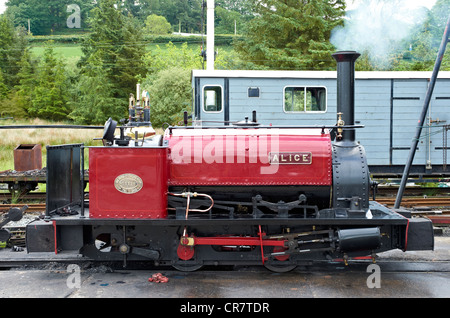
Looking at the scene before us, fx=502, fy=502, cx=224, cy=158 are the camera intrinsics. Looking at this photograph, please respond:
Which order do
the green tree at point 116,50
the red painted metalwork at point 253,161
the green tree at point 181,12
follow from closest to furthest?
the red painted metalwork at point 253,161 < the green tree at point 116,50 < the green tree at point 181,12

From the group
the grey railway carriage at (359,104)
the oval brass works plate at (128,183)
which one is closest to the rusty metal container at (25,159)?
the grey railway carriage at (359,104)

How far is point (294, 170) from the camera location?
6.39 metres

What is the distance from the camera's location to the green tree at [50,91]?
39531 mm

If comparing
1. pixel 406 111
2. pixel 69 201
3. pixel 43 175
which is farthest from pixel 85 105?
pixel 69 201

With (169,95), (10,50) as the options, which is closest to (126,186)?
(169,95)

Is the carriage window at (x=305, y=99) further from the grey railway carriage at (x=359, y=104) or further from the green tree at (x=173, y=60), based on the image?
the green tree at (x=173, y=60)

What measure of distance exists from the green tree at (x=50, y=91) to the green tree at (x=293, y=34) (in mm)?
18894

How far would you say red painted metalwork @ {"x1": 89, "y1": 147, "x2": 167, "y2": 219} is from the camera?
6203 millimetres

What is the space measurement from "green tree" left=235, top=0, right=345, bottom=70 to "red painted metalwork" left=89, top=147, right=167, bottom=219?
1960 centimetres

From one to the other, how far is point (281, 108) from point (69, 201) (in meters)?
7.13

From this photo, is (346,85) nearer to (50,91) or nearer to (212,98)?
(212,98)

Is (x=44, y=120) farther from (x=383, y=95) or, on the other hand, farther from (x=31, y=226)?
(x=31, y=226)

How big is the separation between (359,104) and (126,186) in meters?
8.43

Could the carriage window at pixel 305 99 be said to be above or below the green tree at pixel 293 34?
below
